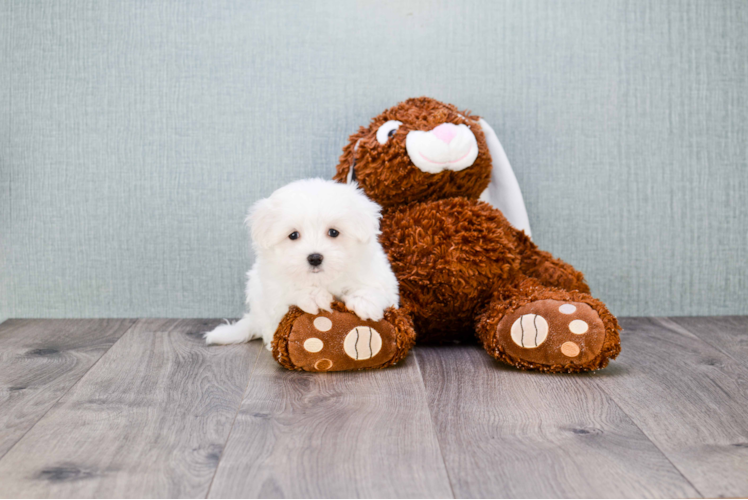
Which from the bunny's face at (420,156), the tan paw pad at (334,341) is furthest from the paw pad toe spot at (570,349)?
the bunny's face at (420,156)

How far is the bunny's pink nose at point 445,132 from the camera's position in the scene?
5.14 feet

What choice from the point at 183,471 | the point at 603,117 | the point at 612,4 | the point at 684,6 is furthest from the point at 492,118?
the point at 183,471

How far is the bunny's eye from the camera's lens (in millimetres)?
1635

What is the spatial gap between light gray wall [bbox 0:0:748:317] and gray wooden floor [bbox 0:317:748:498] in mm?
373

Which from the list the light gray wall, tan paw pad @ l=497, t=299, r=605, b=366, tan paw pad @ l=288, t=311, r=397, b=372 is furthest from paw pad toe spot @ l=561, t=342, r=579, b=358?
the light gray wall

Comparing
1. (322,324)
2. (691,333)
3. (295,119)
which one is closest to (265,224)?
(322,324)

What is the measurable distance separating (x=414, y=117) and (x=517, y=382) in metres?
0.69

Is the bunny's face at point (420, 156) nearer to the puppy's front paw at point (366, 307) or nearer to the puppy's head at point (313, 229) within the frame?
the puppy's head at point (313, 229)

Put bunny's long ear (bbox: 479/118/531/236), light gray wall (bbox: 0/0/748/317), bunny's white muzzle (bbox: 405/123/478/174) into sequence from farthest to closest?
1. light gray wall (bbox: 0/0/748/317)
2. bunny's long ear (bbox: 479/118/531/236)
3. bunny's white muzzle (bbox: 405/123/478/174)

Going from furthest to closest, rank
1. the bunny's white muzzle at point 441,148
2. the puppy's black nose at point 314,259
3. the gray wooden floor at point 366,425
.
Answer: the bunny's white muzzle at point 441,148, the puppy's black nose at point 314,259, the gray wooden floor at point 366,425

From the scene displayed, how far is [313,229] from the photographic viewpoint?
1354 mm

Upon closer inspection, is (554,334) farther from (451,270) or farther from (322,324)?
(322,324)

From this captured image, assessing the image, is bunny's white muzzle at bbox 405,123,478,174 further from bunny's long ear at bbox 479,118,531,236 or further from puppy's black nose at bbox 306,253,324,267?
puppy's black nose at bbox 306,253,324,267

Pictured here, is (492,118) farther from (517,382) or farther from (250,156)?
(517,382)
